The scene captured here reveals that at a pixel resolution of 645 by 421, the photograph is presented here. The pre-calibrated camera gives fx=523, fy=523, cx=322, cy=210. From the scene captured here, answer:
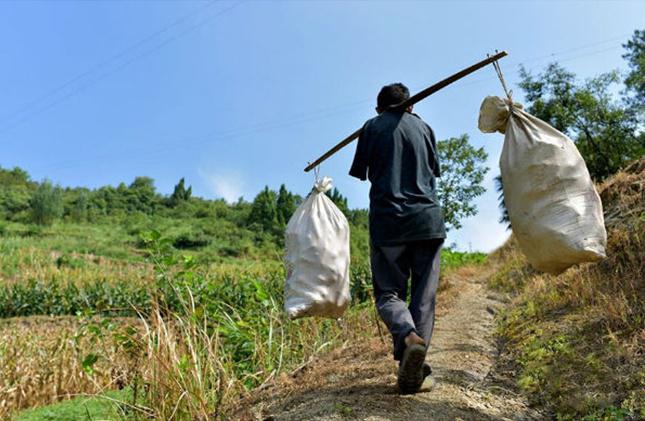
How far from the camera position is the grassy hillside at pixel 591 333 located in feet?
9.13

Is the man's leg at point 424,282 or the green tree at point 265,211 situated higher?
the green tree at point 265,211

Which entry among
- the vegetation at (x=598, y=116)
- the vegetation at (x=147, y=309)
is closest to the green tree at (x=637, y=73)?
the vegetation at (x=598, y=116)

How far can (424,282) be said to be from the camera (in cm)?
274

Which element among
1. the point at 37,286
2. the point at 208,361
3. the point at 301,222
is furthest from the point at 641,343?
the point at 37,286

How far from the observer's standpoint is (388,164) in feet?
9.23

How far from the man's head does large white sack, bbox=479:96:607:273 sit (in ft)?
2.25

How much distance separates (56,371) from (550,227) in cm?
458

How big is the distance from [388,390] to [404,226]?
876mm

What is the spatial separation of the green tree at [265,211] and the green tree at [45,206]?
11.6 metres

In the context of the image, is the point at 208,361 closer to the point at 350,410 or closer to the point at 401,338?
the point at 350,410

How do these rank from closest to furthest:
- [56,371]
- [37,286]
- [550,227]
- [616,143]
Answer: [550,227]
[56,371]
[37,286]
[616,143]

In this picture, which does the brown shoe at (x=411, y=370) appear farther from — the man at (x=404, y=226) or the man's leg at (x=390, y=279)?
the man's leg at (x=390, y=279)

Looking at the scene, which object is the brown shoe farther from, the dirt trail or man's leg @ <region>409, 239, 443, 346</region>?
man's leg @ <region>409, 239, 443, 346</region>

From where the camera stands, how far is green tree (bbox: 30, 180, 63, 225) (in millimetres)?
31047
